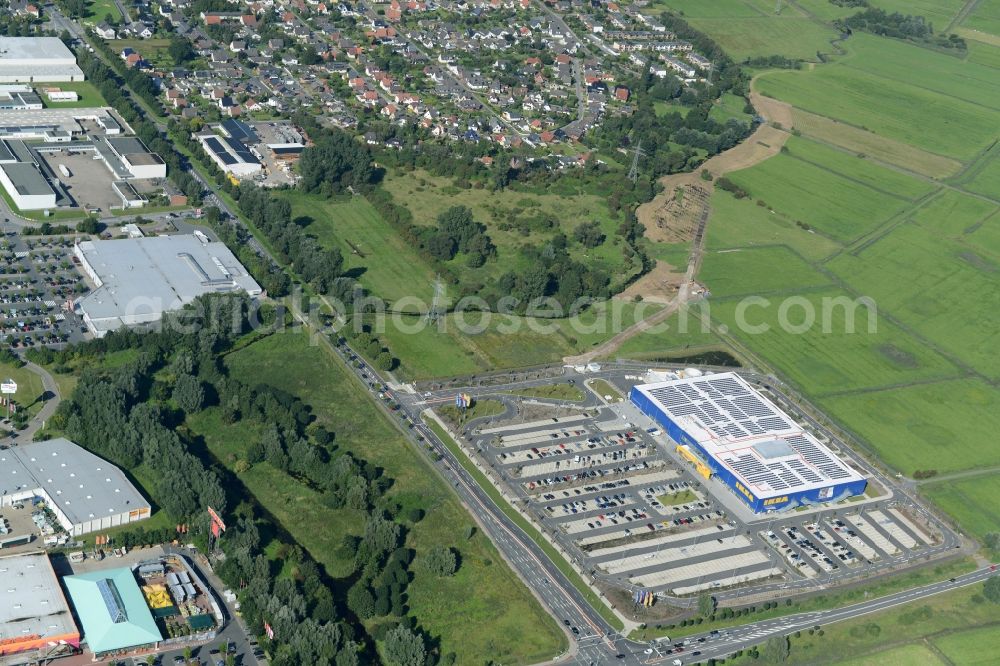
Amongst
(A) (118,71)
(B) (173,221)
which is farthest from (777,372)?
(A) (118,71)

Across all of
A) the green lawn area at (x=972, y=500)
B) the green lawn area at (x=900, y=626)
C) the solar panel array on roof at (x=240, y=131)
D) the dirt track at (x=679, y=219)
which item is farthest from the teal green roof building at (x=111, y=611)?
the solar panel array on roof at (x=240, y=131)

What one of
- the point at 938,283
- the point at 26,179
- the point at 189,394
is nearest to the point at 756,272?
the point at 938,283

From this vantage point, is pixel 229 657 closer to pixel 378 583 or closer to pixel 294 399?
pixel 378 583

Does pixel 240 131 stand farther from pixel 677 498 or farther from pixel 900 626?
pixel 900 626

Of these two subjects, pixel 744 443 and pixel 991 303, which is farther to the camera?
Answer: pixel 991 303

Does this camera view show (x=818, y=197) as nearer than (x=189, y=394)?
No

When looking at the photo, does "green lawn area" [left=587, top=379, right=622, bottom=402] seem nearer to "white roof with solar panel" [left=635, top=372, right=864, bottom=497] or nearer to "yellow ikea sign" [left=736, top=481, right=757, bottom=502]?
"white roof with solar panel" [left=635, top=372, right=864, bottom=497]

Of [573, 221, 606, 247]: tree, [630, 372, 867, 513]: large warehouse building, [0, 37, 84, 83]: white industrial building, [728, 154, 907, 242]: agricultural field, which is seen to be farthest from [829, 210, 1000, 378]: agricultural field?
[0, 37, 84, 83]: white industrial building
